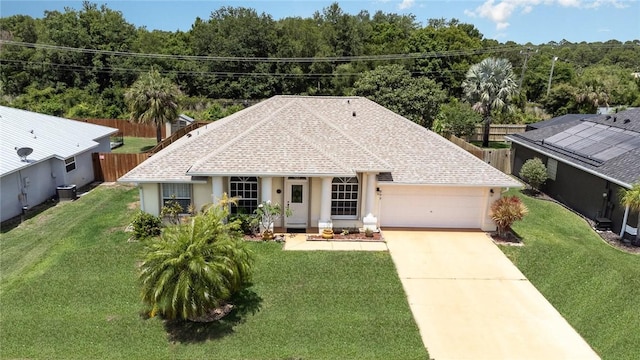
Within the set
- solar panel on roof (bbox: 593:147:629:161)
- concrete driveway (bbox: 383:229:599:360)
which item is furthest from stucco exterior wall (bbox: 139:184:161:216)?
solar panel on roof (bbox: 593:147:629:161)

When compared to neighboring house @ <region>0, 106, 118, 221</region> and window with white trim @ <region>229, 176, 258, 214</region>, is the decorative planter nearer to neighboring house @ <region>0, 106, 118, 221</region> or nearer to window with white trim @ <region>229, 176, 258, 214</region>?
window with white trim @ <region>229, 176, 258, 214</region>

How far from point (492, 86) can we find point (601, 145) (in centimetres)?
1415

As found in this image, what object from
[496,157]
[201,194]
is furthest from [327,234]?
[496,157]

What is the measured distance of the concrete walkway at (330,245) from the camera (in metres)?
16.2

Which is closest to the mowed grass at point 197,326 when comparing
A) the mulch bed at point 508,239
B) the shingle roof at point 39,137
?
the shingle roof at point 39,137

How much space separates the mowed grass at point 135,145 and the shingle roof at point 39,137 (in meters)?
5.92

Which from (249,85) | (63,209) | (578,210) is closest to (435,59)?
(249,85)

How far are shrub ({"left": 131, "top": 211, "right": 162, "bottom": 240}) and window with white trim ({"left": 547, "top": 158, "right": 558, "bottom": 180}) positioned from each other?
1958 centimetres

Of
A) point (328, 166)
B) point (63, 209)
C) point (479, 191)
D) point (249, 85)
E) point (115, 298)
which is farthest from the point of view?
point (249, 85)

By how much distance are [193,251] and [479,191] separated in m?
11.9

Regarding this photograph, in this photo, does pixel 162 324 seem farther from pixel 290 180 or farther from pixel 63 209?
pixel 63 209

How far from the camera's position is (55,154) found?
840 inches

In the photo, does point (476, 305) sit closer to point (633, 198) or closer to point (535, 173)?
point (633, 198)

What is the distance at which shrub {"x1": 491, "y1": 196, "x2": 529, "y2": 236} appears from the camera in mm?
16859
